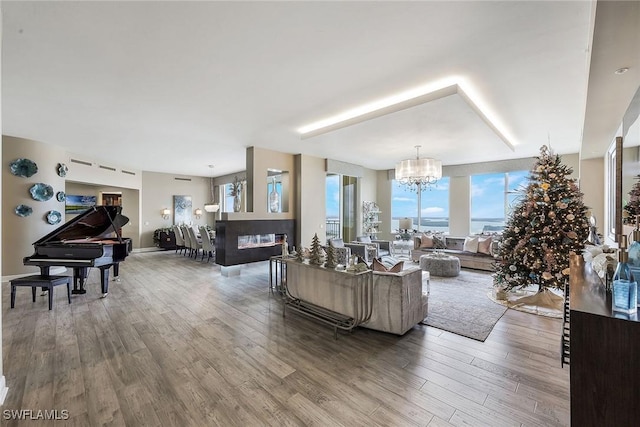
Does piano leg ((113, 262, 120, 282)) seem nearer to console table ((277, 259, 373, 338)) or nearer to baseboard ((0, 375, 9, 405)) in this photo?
baseboard ((0, 375, 9, 405))

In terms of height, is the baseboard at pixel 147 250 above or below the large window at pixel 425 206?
below

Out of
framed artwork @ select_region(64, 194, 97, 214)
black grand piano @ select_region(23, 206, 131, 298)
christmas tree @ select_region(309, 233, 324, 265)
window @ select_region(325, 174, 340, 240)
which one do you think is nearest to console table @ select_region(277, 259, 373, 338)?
christmas tree @ select_region(309, 233, 324, 265)

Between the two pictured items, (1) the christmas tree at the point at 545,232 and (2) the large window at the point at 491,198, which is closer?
(1) the christmas tree at the point at 545,232

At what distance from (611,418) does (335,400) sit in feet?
5.09

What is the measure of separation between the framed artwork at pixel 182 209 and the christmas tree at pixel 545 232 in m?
10.6

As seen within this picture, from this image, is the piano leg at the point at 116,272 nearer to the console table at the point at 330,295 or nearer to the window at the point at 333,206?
the console table at the point at 330,295

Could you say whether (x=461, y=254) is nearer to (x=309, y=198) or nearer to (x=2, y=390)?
(x=309, y=198)

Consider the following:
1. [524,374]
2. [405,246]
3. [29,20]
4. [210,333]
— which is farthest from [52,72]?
[405,246]

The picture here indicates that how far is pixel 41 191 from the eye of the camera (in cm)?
589

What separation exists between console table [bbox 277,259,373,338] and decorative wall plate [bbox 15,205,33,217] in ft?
20.1

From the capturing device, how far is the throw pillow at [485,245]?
21.1ft

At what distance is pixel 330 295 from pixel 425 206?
6937 millimetres

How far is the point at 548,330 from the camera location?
3.19 meters

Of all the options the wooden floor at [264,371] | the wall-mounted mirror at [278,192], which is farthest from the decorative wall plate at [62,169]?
the wall-mounted mirror at [278,192]
